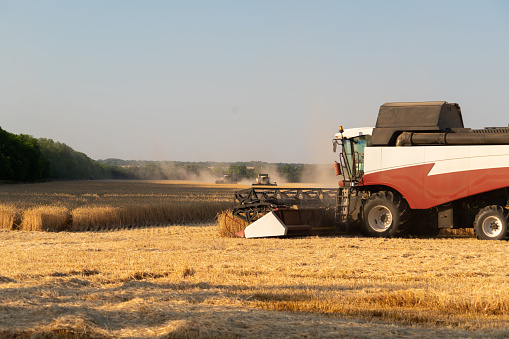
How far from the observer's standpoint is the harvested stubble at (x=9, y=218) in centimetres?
1872

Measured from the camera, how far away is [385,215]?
14383 millimetres

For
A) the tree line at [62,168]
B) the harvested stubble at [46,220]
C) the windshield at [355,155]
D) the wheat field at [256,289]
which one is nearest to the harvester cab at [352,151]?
the windshield at [355,155]

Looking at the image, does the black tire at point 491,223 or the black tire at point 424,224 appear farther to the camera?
the black tire at point 424,224

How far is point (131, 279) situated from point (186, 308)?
265 centimetres

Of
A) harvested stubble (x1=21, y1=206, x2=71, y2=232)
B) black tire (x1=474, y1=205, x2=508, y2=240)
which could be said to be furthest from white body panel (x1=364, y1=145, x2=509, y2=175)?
harvested stubble (x1=21, y1=206, x2=71, y2=232)

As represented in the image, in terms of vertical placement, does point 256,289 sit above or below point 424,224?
below

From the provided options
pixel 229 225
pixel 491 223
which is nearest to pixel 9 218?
pixel 229 225

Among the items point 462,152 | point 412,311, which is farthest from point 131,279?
point 462,152

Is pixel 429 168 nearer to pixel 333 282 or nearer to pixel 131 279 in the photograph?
pixel 333 282

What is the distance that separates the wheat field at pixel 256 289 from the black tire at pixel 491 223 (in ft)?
1.42

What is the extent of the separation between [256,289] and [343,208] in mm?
7657

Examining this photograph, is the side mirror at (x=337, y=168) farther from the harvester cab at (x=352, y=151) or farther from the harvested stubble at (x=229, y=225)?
the harvested stubble at (x=229, y=225)

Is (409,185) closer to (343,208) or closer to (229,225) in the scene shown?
(343,208)

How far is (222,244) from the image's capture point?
43.0 feet
